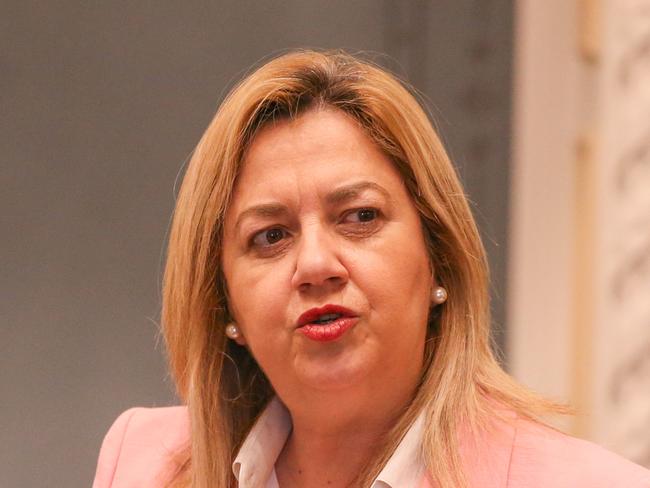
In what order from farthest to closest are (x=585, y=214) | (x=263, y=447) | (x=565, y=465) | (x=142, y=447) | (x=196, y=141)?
(x=585, y=214) < (x=196, y=141) < (x=142, y=447) < (x=263, y=447) < (x=565, y=465)

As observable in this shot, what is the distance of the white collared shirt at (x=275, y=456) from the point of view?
→ 1.70 meters

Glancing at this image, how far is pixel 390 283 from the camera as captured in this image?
169cm

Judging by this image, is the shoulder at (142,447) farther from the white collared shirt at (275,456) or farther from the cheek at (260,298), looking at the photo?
the cheek at (260,298)

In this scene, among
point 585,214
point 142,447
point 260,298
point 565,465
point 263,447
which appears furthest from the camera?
point 585,214

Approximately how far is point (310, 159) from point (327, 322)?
0.24 meters

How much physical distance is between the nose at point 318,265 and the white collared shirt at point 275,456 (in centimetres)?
25

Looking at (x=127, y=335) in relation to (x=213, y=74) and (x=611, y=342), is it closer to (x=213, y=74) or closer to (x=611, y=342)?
(x=213, y=74)

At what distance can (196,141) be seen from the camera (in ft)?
8.93

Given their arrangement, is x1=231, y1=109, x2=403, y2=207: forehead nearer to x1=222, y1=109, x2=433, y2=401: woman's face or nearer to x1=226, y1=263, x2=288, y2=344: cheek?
x1=222, y1=109, x2=433, y2=401: woman's face

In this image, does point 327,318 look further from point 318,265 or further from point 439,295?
point 439,295

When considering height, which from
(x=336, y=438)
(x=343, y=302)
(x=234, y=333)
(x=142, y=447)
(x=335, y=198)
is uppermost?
(x=335, y=198)

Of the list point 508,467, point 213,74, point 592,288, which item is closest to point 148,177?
point 213,74

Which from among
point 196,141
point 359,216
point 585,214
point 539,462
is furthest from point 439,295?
point 585,214

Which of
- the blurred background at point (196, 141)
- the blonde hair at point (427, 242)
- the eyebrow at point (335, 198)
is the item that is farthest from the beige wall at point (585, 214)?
the eyebrow at point (335, 198)
